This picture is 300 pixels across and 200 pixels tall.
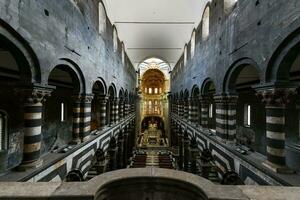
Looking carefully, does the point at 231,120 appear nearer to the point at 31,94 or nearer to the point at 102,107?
the point at 31,94

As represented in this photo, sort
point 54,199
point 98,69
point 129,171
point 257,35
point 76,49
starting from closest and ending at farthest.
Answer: point 54,199 → point 129,171 → point 257,35 → point 76,49 → point 98,69

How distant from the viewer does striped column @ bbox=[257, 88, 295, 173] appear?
14.9 ft

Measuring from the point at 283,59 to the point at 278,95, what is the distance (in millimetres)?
925

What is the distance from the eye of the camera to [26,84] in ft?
15.0

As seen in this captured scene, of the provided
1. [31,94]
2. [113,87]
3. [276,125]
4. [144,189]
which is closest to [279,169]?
[276,125]

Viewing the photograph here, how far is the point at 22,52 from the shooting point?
4305 millimetres

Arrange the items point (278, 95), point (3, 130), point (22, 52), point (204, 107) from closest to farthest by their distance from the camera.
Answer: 1. point (22, 52)
2. point (278, 95)
3. point (3, 130)
4. point (204, 107)

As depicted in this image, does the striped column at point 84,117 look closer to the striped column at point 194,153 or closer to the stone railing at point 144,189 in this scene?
the stone railing at point 144,189

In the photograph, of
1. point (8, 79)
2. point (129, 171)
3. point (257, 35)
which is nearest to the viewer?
point (129, 171)

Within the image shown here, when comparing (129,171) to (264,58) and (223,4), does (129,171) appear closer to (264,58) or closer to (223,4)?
(264,58)

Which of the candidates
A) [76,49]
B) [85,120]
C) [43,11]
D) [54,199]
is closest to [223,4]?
[76,49]

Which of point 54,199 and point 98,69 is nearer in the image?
point 54,199

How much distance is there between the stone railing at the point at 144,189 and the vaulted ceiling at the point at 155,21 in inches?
496

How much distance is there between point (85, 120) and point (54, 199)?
641 cm
